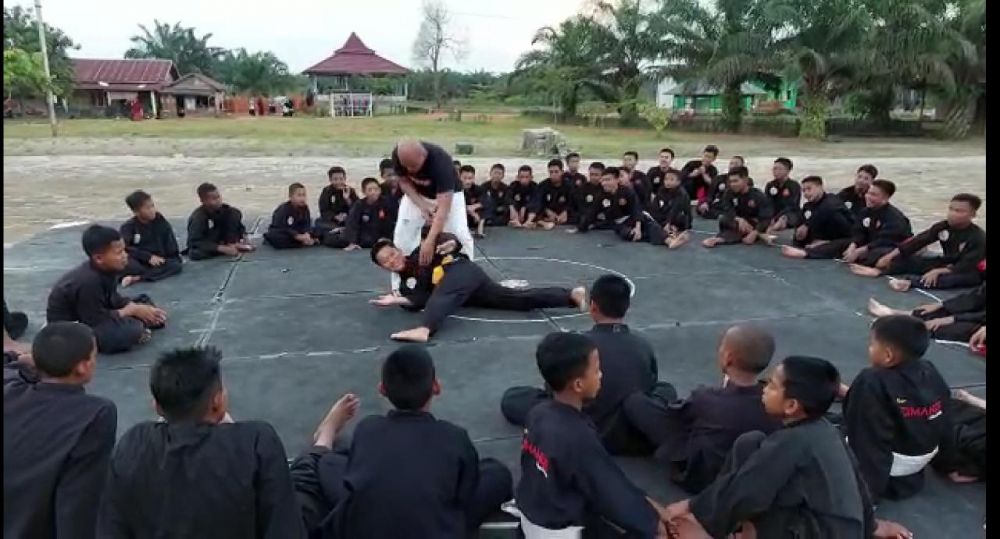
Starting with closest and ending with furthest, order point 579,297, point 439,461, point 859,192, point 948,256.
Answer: point 439,461
point 579,297
point 948,256
point 859,192

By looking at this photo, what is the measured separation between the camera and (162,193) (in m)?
14.2

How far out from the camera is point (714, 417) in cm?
310

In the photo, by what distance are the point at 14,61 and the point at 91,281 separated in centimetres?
2554

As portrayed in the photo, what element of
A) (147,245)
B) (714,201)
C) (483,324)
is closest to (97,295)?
(147,245)

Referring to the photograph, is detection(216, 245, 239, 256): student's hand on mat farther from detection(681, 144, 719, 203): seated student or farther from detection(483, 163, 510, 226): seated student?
detection(681, 144, 719, 203): seated student

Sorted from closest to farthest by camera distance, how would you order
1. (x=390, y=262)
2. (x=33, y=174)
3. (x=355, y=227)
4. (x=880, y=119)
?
1. (x=390, y=262)
2. (x=355, y=227)
3. (x=33, y=174)
4. (x=880, y=119)

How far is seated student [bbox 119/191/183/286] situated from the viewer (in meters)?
6.79

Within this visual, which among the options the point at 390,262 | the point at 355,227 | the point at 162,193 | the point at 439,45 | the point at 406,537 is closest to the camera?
the point at 406,537

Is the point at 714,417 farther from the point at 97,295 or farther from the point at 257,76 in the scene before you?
the point at 257,76

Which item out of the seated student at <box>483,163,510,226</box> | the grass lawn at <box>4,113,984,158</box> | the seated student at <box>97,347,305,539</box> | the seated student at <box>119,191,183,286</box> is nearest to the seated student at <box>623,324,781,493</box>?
the seated student at <box>97,347,305,539</box>

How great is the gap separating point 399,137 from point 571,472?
1020 inches
